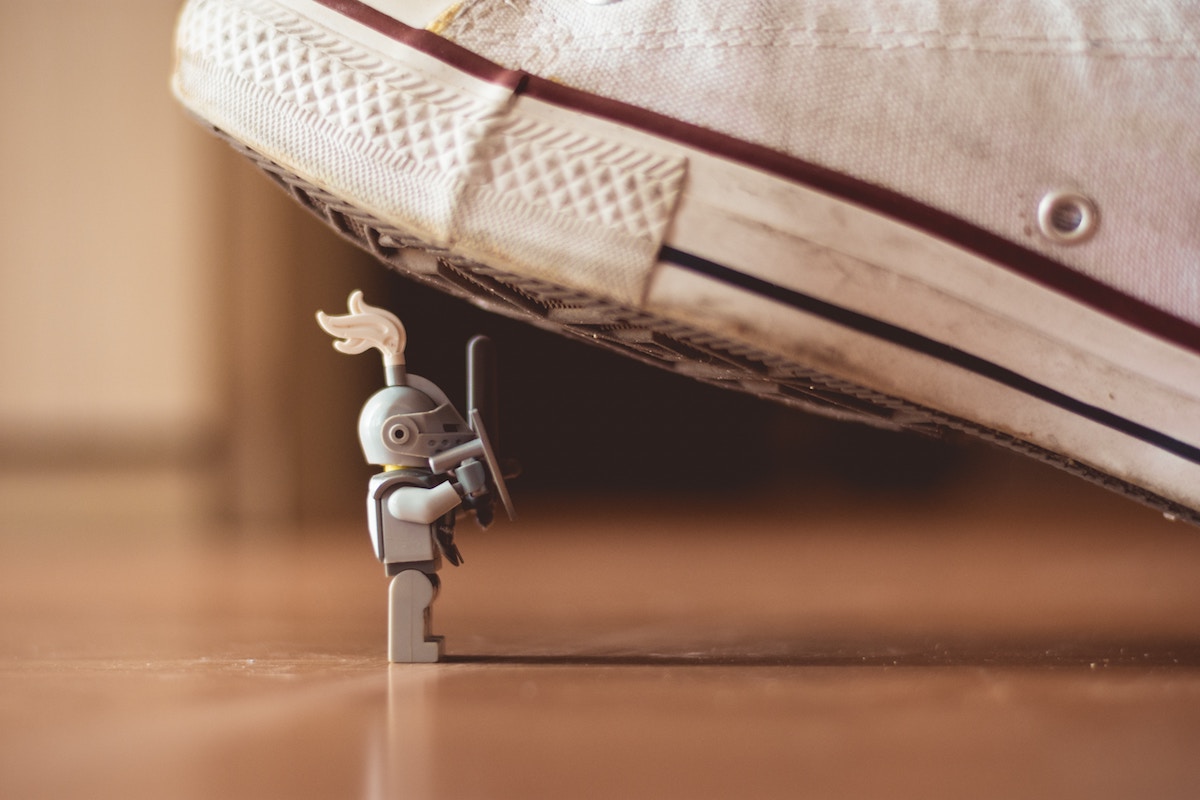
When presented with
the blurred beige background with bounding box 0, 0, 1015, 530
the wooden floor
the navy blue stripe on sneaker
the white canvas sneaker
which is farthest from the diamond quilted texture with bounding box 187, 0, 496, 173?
the blurred beige background with bounding box 0, 0, 1015, 530

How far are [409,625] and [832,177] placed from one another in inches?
11.0

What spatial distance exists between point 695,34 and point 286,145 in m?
0.18

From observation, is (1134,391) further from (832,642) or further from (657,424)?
(657,424)

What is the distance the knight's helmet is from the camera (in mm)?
590

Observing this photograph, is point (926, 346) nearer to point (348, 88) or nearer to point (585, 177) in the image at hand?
point (585, 177)

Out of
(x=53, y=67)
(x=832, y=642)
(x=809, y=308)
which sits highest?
(x=53, y=67)

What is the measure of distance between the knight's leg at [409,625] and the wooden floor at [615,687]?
12 mm

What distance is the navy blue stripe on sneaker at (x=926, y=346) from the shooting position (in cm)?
51

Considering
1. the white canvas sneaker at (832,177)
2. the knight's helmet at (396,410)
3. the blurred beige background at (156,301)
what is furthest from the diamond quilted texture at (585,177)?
the blurred beige background at (156,301)

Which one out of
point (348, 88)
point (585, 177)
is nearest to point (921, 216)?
point (585, 177)

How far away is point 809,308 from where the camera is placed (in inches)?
20.2

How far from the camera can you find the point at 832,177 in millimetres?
511

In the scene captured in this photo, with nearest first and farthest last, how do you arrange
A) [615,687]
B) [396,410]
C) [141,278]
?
[615,687]
[396,410]
[141,278]

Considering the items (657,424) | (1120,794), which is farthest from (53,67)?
(1120,794)
